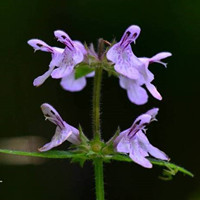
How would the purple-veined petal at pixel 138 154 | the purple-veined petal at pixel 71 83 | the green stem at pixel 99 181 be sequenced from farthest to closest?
the purple-veined petal at pixel 71 83 → the green stem at pixel 99 181 → the purple-veined petal at pixel 138 154

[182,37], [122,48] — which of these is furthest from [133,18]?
[122,48]

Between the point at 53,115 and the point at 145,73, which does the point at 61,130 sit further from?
the point at 145,73

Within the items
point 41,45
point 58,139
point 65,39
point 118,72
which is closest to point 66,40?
point 65,39

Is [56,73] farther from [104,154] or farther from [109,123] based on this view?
[109,123]

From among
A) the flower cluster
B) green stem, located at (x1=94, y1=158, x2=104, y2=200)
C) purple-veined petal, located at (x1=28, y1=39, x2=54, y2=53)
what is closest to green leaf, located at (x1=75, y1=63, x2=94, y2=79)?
the flower cluster

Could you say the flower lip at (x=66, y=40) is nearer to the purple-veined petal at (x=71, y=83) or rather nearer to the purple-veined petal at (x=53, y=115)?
the purple-veined petal at (x=53, y=115)

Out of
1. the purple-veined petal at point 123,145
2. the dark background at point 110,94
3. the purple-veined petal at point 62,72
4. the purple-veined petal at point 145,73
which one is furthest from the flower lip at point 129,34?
the dark background at point 110,94
